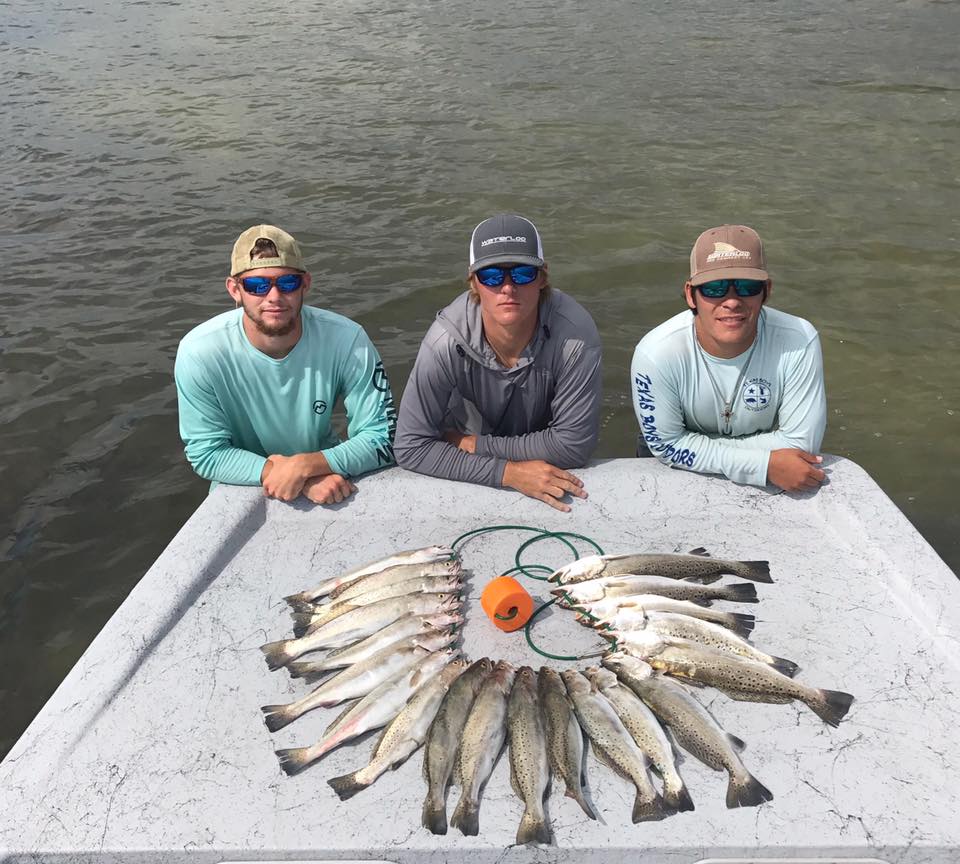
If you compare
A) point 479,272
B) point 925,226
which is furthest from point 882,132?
point 479,272

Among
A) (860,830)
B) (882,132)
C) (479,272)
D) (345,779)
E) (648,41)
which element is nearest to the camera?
(860,830)

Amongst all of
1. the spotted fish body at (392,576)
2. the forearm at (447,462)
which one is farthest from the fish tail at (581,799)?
the forearm at (447,462)

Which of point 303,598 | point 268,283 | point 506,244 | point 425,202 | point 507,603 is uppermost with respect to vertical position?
point 506,244

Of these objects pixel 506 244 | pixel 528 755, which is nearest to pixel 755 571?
pixel 528 755

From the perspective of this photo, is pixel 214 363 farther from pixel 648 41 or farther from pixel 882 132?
pixel 648 41

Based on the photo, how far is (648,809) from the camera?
8.67 feet

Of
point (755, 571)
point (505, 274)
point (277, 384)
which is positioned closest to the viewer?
point (755, 571)

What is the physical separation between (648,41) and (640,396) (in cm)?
1818

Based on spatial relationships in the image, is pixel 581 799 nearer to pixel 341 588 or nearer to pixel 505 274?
pixel 341 588

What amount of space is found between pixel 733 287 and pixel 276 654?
101 inches

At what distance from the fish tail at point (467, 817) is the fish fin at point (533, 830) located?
0.45ft

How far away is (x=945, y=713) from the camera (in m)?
2.94

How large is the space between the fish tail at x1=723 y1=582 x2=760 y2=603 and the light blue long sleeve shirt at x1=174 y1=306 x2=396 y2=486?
1859 millimetres

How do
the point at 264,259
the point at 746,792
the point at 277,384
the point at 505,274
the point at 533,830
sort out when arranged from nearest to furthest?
the point at 533,830 → the point at 746,792 → the point at 505,274 → the point at 264,259 → the point at 277,384
